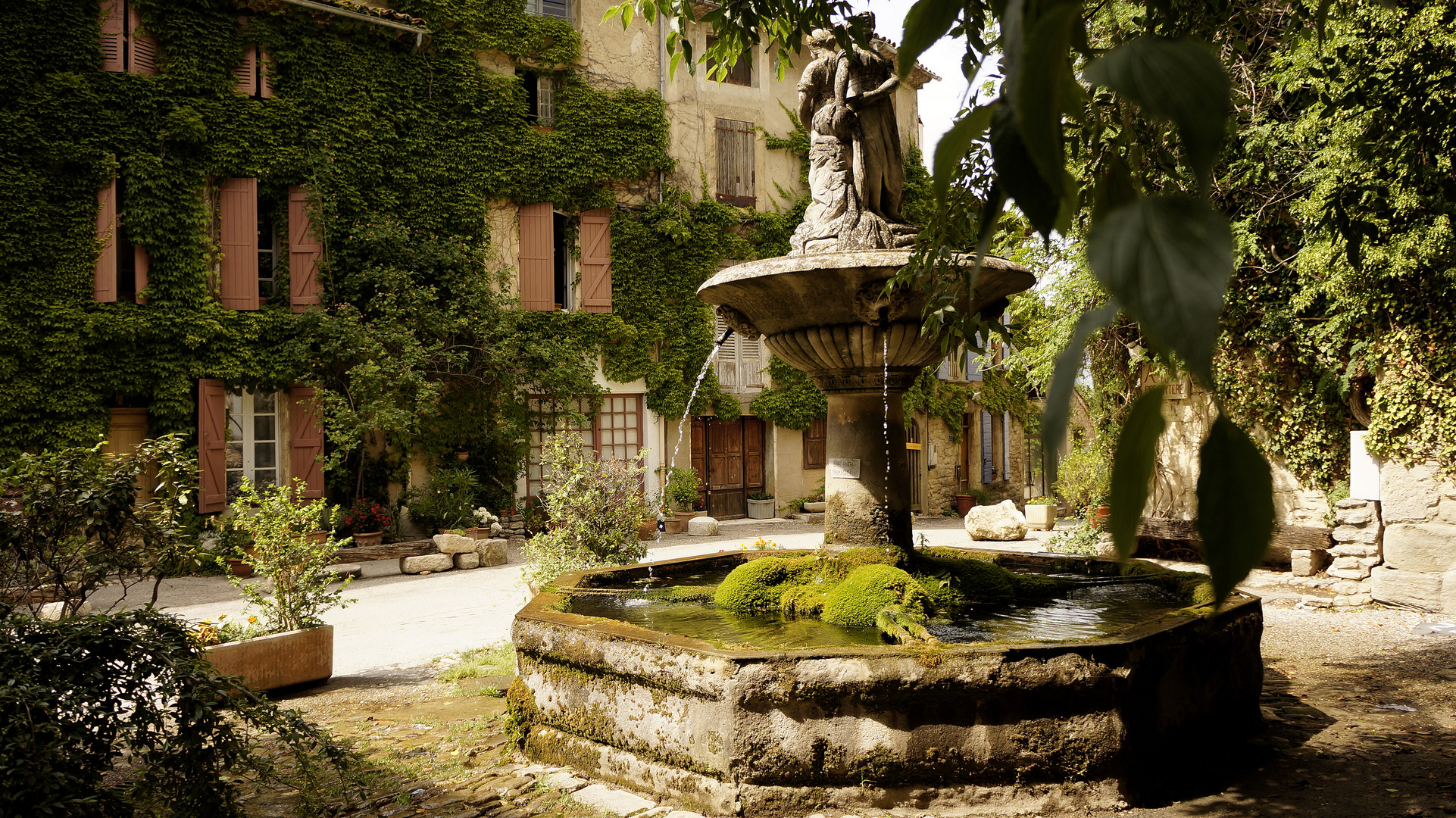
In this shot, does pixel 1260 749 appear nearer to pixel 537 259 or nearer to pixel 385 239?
pixel 385 239

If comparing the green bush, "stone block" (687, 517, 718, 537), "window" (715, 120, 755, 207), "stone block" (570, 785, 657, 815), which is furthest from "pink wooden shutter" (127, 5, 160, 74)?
"stone block" (570, 785, 657, 815)

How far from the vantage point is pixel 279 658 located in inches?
222

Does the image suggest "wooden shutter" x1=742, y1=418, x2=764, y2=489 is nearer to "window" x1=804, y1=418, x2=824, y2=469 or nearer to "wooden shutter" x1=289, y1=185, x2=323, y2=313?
"window" x1=804, y1=418, x2=824, y2=469

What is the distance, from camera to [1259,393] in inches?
366

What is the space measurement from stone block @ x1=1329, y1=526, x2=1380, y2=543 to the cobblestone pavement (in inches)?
75.2

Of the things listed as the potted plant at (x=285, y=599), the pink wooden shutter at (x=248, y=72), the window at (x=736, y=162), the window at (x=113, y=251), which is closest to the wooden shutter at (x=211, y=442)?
the window at (x=113, y=251)

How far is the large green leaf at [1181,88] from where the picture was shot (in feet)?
1.23

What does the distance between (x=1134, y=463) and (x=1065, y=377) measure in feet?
0.24

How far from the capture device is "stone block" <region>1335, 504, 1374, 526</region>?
8008 millimetres

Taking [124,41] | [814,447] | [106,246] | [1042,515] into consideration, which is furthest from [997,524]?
[124,41]

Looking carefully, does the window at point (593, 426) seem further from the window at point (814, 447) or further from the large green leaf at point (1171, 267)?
the large green leaf at point (1171, 267)

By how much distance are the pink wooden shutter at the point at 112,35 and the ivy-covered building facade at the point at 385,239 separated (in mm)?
27

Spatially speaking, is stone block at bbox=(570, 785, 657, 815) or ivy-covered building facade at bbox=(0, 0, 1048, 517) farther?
ivy-covered building facade at bbox=(0, 0, 1048, 517)

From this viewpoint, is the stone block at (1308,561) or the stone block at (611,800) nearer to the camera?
the stone block at (611,800)
